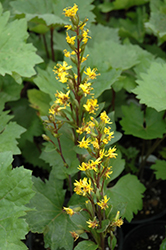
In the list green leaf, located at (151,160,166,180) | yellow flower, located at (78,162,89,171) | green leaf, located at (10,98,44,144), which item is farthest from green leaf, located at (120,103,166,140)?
yellow flower, located at (78,162,89,171)

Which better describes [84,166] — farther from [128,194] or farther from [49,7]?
[49,7]

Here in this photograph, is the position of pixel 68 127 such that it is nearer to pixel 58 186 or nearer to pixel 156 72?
pixel 58 186

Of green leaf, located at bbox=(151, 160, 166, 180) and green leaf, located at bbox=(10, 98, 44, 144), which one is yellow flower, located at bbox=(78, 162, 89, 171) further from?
green leaf, located at bbox=(10, 98, 44, 144)

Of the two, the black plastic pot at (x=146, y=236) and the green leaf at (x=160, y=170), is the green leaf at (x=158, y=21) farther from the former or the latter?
the black plastic pot at (x=146, y=236)

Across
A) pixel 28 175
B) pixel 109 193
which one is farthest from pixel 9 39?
pixel 109 193

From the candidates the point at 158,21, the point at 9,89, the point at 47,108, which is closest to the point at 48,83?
the point at 47,108

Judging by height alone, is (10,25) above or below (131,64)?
above
